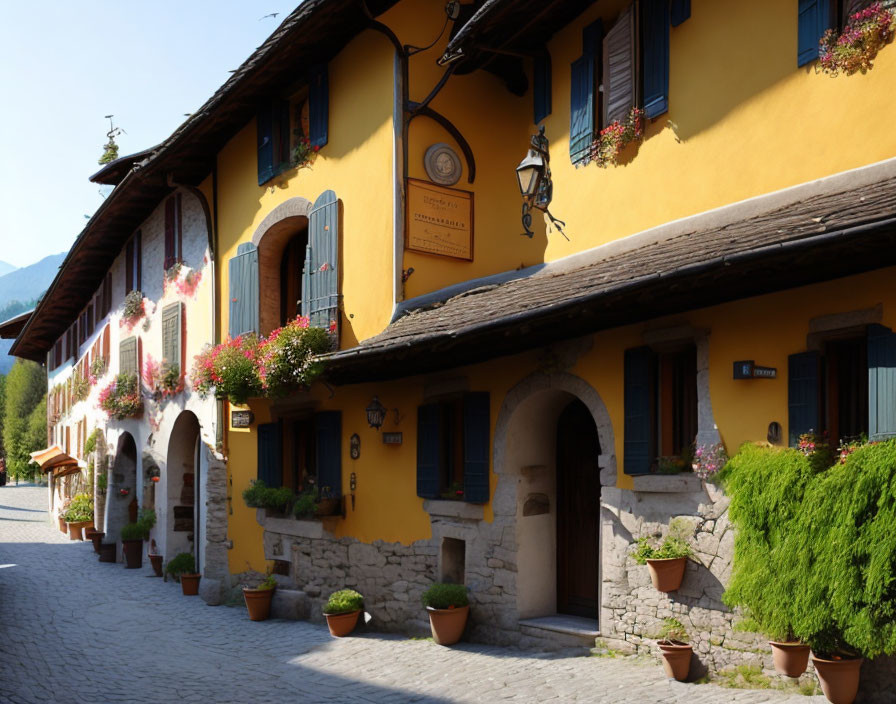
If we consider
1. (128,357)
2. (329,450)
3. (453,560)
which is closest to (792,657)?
(453,560)

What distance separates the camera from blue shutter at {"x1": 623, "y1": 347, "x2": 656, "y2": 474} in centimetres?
713

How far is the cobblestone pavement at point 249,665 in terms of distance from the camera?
6742 millimetres

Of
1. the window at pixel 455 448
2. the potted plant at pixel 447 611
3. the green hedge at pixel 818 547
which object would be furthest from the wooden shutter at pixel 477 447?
the green hedge at pixel 818 547

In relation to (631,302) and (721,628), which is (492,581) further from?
(631,302)

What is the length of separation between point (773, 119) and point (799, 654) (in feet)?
12.9

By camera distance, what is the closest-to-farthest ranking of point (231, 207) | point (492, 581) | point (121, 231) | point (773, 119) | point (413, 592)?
point (773, 119) < point (492, 581) < point (413, 592) < point (231, 207) < point (121, 231)

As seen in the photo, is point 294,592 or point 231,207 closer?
point 294,592

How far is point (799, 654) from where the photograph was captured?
580cm

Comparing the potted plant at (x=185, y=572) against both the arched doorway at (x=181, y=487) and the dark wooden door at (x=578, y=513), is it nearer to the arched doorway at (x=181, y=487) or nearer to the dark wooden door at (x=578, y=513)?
the arched doorway at (x=181, y=487)

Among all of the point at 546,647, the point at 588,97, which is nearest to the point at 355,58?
the point at 588,97

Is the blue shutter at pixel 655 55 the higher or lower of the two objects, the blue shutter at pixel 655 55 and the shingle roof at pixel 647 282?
the higher

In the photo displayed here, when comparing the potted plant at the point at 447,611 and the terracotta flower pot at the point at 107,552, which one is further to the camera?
the terracotta flower pot at the point at 107,552

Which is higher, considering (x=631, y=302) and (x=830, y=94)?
(x=830, y=94)

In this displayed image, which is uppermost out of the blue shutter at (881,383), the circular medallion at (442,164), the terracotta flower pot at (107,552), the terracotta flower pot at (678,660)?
the circular medallion at (442,164)
